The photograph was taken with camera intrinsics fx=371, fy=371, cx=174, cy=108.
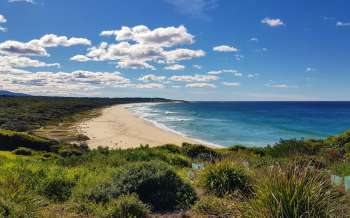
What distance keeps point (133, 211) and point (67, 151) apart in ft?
65.2

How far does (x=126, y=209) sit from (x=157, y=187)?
191cm

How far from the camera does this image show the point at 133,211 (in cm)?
725

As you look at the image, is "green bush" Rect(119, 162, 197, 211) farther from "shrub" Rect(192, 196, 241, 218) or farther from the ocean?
the ocean

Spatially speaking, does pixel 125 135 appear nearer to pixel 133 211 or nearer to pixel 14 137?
pixel 14 137

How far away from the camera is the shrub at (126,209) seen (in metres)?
6.98

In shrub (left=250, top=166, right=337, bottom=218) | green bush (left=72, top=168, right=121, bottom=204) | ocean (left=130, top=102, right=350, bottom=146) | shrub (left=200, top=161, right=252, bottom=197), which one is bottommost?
ocean (left=130, top=102, right=350, bottom=146)

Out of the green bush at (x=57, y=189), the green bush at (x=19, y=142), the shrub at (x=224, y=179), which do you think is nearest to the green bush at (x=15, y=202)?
the green bush at (x=57, y=189)

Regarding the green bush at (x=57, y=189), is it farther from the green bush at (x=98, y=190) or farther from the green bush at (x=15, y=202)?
the green bush at (x=15, y=202)

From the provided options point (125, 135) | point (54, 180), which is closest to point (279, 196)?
point (54, 180)

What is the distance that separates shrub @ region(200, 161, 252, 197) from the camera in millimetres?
8844

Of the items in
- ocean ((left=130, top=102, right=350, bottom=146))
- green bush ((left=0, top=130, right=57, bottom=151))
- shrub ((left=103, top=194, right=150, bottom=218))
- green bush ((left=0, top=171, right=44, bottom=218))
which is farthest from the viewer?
ocean ((left=130, top=102, right=350, bottom=146))

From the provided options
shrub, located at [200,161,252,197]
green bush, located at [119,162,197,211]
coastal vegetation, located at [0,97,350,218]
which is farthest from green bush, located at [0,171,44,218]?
shrub, located at [200,161,252,197]

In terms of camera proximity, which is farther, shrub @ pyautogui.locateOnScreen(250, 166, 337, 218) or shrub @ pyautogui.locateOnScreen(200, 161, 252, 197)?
shrub @ pyautogui.locateOnScreen(200, 161, 252, 197)

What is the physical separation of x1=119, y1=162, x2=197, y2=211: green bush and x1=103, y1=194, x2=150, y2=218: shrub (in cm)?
86
